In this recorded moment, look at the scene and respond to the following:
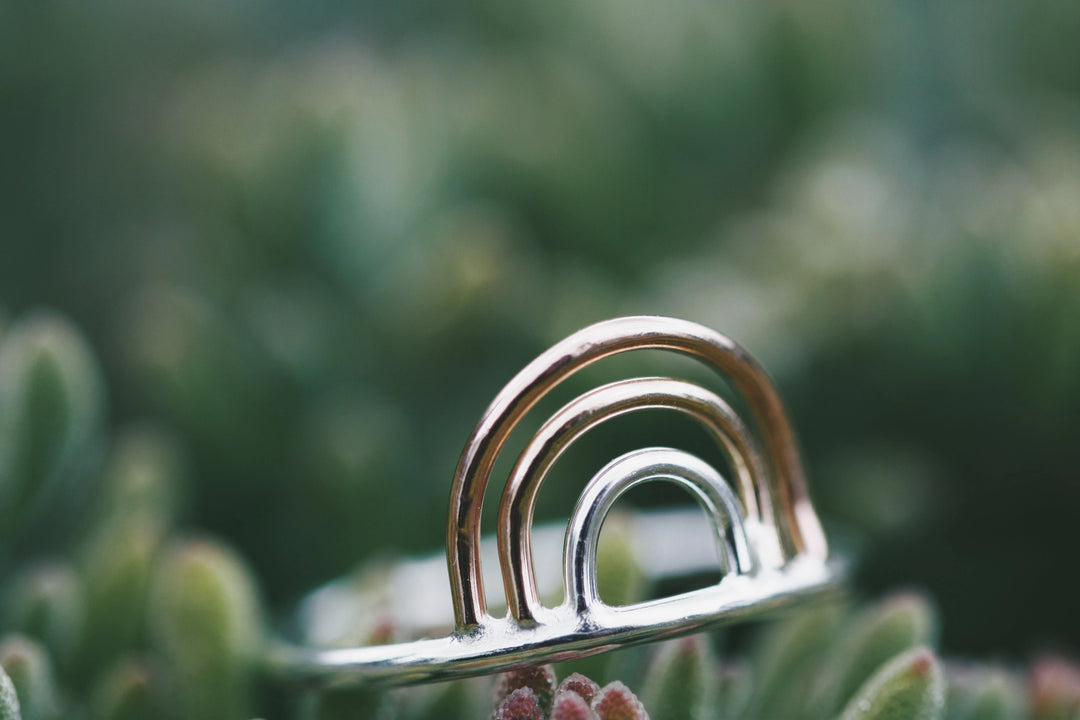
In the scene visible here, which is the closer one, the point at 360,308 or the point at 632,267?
the point at 360,308

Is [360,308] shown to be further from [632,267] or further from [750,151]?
[750,151]

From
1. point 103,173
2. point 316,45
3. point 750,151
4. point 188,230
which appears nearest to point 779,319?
point 750,151

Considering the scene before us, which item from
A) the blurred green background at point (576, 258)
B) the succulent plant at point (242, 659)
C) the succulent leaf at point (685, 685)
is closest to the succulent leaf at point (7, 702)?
the succulent plant at point (242, 659)

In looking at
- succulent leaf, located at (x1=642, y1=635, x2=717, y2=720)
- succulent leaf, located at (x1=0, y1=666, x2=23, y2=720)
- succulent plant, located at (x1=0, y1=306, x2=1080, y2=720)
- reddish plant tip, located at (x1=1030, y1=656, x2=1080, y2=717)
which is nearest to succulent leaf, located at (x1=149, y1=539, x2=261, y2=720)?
succulent plant, located at (x1=0, y1=306, x2=1080, y2=720)

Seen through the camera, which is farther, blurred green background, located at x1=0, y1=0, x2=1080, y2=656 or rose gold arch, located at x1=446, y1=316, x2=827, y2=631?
blurred green background, located at x1=0, y1=0, x2=1080, y2=656

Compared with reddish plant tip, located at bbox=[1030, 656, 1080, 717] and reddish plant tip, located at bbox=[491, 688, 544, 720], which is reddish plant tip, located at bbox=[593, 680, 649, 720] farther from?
reddish plant tip, located at bbox=[1030, 656, 1080, 717]

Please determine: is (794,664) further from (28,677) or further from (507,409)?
(28,677)
